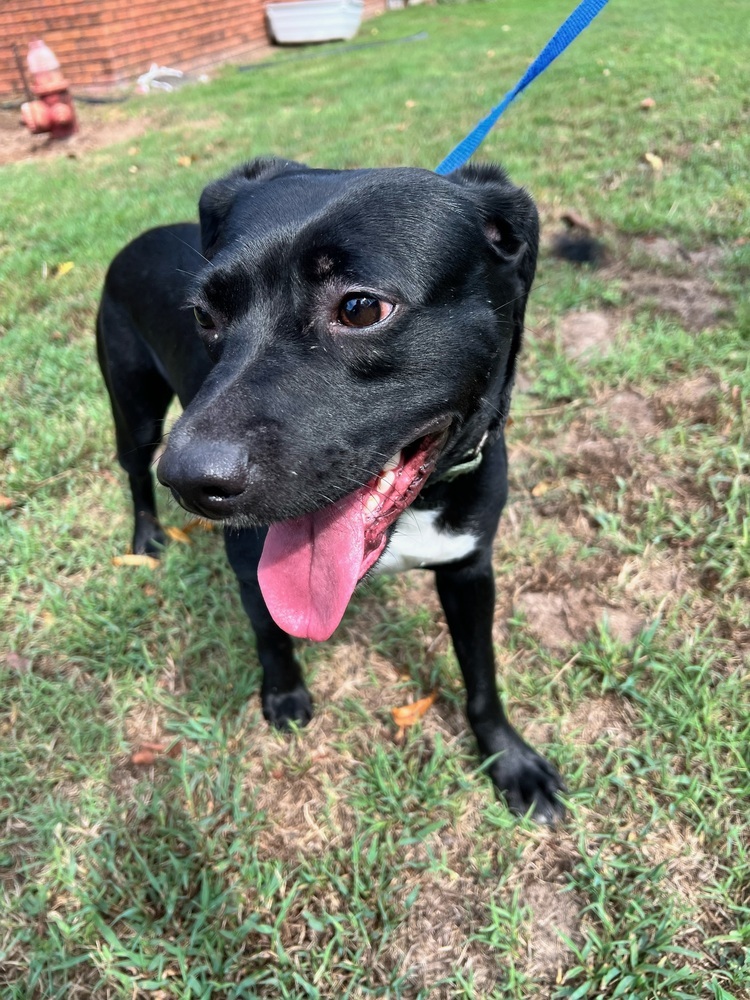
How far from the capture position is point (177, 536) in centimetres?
287

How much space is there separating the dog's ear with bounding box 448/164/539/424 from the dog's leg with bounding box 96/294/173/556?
1.41m

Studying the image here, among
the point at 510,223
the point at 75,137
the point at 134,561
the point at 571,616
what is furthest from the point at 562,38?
the point at 75,137

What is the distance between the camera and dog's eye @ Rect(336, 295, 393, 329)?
1370 mm

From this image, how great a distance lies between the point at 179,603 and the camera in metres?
2.57

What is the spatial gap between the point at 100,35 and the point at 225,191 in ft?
32.8

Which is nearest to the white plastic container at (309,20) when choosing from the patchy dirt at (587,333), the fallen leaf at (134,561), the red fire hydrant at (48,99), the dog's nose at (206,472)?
the red fire hydrant at (48,99)

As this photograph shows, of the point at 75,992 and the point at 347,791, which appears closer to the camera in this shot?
the point at 75,992

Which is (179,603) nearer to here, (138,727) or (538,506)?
(138,727)

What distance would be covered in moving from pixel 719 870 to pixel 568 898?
38 cm

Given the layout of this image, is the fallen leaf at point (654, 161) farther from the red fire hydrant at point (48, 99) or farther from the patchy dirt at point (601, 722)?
the red fire hydrant at point (48, 99)

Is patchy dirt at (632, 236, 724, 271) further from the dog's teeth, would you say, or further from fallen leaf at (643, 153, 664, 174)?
the dog's teeth

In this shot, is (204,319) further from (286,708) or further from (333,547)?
(286,708)

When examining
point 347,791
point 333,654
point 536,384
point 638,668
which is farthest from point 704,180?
point 347,791

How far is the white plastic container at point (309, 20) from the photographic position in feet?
44.2
